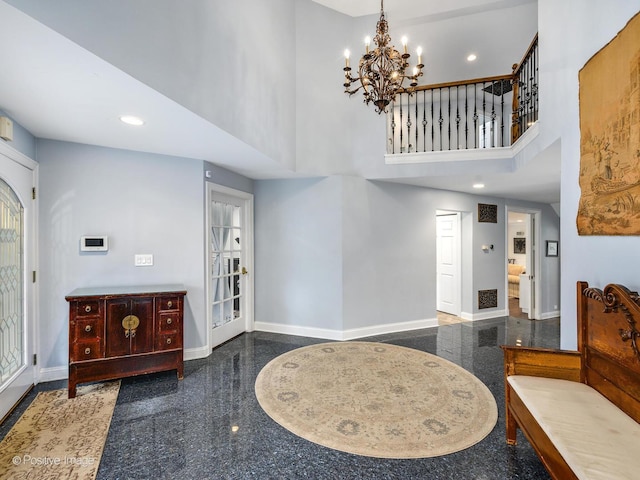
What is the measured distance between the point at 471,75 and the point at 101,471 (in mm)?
7631

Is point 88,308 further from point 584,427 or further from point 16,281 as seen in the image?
point 584,427

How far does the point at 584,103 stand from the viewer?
6.76 ft

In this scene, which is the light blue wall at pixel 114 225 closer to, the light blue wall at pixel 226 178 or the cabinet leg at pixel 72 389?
the light blue wall at pixel 226 178

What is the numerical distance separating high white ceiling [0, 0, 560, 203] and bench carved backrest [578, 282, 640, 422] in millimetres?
1634

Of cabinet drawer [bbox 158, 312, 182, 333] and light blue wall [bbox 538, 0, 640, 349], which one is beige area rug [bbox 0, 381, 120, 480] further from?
light blue wall [bbox 538, 0, 640, 349]

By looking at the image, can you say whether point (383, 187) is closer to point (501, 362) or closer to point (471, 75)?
point (501, 362)

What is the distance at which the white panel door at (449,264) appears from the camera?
229 inches

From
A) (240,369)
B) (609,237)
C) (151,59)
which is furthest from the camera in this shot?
(240,369)

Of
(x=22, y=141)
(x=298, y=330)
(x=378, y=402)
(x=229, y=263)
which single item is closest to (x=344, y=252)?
(x=298, y=330)

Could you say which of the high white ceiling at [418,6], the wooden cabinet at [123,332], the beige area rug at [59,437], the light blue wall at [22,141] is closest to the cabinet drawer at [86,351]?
the wooden cabinet at [123,332]

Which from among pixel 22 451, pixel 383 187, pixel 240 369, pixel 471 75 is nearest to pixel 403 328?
pixel 383 187

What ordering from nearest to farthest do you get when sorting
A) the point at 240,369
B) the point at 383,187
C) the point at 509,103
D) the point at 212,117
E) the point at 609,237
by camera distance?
the point at 609,237 → the point at 212,117 → the point at 240,369 → the point at 383,187 → the point at 509,103

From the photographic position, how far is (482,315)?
18.5 feet

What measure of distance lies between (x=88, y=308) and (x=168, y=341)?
768mm
